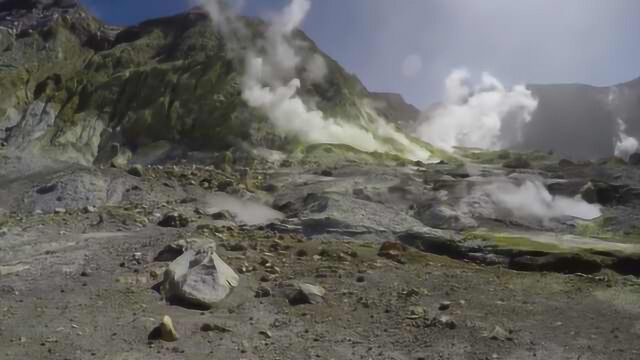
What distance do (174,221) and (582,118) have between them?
99232 millimetres

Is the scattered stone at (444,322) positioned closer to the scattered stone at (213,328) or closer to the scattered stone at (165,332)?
the scattered stone at (213,328)

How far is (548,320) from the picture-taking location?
46.4 feet

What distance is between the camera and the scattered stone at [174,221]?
23.7 meters

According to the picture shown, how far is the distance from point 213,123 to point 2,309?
67.3 metres

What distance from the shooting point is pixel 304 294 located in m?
15.1

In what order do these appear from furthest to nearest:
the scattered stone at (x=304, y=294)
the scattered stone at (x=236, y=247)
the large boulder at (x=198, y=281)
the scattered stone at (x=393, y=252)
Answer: the scattered stone at (x=393, y=252)
the scattered stone at (x=236, y=247)
the scattered stone at (x=304, y=294)
the large boulder at (x=198, y=281)

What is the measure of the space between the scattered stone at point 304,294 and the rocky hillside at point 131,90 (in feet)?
196

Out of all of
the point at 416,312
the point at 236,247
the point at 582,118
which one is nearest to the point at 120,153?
the point at 236,247

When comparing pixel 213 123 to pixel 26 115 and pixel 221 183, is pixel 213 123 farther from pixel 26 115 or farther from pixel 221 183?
pixel 221 183

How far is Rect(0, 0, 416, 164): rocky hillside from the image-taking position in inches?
3243

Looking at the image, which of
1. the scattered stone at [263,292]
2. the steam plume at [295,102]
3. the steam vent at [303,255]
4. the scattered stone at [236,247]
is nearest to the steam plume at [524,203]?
the steam vent at [303,255]

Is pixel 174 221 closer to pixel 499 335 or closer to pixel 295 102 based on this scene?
pixel 499 335

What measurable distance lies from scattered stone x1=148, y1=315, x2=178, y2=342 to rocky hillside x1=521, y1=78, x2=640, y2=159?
101 meters

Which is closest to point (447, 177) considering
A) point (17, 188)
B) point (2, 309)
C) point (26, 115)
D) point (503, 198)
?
point (503, 198)
